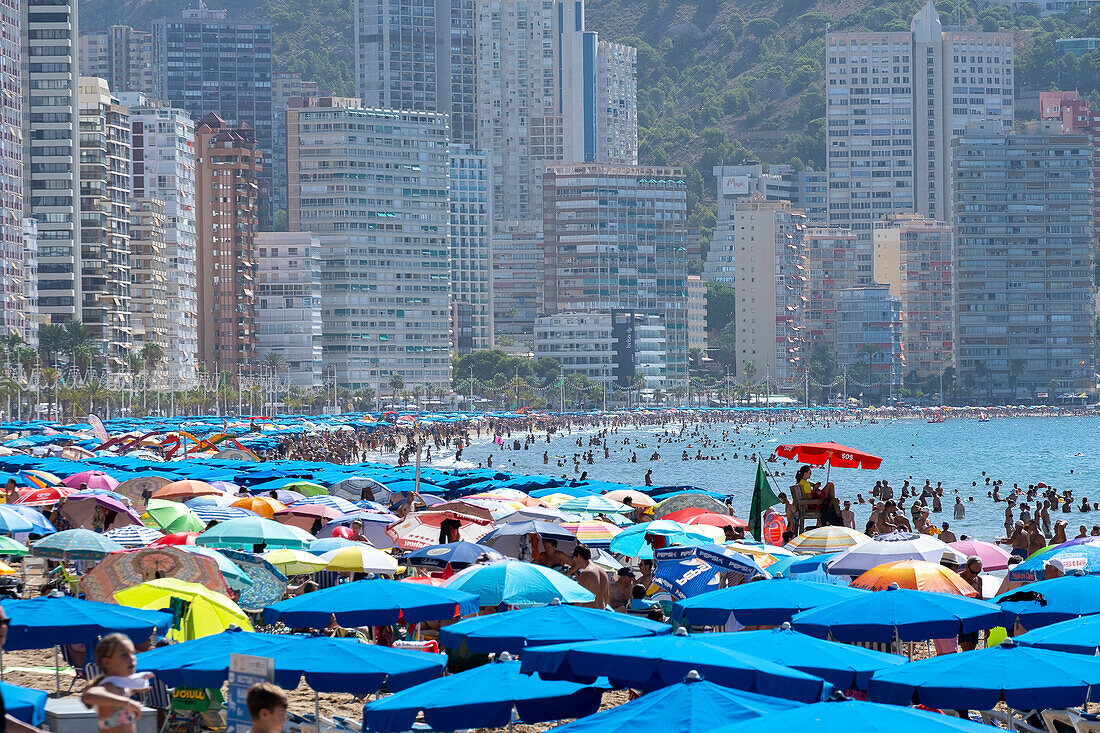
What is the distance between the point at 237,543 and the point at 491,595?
689 centimetres

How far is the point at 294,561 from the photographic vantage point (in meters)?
19.1

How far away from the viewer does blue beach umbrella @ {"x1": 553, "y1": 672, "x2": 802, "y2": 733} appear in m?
9.12

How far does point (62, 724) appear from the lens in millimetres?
9945

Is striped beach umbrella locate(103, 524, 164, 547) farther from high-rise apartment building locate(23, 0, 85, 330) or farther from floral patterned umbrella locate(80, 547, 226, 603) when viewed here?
high-rise apartment building locate(23, 0, 85, 330)

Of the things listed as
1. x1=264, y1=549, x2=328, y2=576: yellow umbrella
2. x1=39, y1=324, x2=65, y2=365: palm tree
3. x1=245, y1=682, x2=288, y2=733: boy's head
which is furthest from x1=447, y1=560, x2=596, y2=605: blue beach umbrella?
x1=39, y1=324, x2=65, y2=365: palm tree

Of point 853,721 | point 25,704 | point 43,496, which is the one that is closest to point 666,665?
point 853,721

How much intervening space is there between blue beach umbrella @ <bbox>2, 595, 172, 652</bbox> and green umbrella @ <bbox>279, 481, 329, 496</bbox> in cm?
1800

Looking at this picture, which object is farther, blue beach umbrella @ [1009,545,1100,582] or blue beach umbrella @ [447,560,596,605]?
blue beach umbrella @ [1009,545,1100,582]

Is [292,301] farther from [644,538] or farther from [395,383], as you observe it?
[644,538]

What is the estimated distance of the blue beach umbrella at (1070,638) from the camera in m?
12.3

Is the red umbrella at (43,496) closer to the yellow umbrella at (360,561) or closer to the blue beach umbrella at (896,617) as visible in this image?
the yellow umbrella at (360,561)

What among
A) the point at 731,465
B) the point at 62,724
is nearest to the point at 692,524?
the point at 62,724

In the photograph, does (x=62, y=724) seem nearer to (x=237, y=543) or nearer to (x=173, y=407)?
(x=237, y=543)

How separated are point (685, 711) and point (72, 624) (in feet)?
19.3
